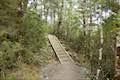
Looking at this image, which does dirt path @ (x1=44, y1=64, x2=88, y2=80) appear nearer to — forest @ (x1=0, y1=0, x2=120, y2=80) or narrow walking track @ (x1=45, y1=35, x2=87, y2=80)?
narrow walking track @ (x1=45, y1=35, x2=87, y2=80)

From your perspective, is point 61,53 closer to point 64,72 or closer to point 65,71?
point 65,71

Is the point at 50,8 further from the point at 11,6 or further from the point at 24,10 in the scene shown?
the point at 11,6

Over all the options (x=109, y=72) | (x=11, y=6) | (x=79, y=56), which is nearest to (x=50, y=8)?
(x=79, y=56)

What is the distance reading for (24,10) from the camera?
15531 mm

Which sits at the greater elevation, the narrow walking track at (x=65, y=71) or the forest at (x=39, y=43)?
the forest at (x=39, y=43)

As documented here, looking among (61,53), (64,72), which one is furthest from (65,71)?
(61,53)

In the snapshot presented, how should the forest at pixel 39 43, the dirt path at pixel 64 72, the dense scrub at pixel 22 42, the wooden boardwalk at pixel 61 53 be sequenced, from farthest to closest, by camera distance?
the wooden boardwalk at pixel 61 53 < the dirt path at pixel 64 72 < the dense scrub at pixel 22 42 < the forest at pixel 39 43

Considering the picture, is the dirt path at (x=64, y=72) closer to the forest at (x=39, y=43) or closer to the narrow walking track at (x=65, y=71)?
the narrow walking track at (x=65, y=71)

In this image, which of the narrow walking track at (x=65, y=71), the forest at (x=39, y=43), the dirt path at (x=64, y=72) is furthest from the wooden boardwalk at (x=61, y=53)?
the dirt path at (x=64, y=72)

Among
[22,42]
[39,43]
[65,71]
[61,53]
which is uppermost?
[22,42]

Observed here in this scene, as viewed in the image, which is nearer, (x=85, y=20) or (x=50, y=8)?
(x=85, y=20)

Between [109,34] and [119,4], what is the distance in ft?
20.7

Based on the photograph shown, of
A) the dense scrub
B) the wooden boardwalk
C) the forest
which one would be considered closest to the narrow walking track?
the wooden boardwalk

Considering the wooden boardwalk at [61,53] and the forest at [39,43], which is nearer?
the forest at [39,43]
